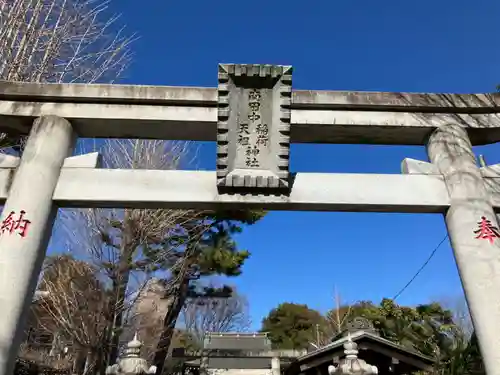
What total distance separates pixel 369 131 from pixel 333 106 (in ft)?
1.91

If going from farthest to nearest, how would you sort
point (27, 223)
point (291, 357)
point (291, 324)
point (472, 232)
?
point (291, 324) → point (291, 357) → point (472, 232) → point (27, 223)

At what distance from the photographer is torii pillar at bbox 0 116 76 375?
148 inches

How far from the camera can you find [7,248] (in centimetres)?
398

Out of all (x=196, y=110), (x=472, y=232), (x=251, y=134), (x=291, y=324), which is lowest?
(x=472, y=232)

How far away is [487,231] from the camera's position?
4312mm

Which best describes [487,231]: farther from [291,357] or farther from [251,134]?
[291,357]

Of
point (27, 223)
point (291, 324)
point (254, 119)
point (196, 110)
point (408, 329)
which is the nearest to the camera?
point (27, 223)

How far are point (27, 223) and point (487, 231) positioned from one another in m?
4.96

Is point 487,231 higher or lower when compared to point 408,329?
lower

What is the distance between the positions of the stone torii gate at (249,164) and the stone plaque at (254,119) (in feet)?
0.04

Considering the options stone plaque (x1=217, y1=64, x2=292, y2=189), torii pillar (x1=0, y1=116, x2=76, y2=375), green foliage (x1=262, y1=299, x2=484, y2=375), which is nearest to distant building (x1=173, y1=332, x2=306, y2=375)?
green foliage (x1=262, y1=299, x2=484, y2=375)

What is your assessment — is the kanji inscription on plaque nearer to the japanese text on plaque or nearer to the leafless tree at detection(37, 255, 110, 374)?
the japanese text on plaque

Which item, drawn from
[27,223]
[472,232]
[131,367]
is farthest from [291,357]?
→ [27,223]

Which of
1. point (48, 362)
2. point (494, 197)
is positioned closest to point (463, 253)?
point (494, 197)
